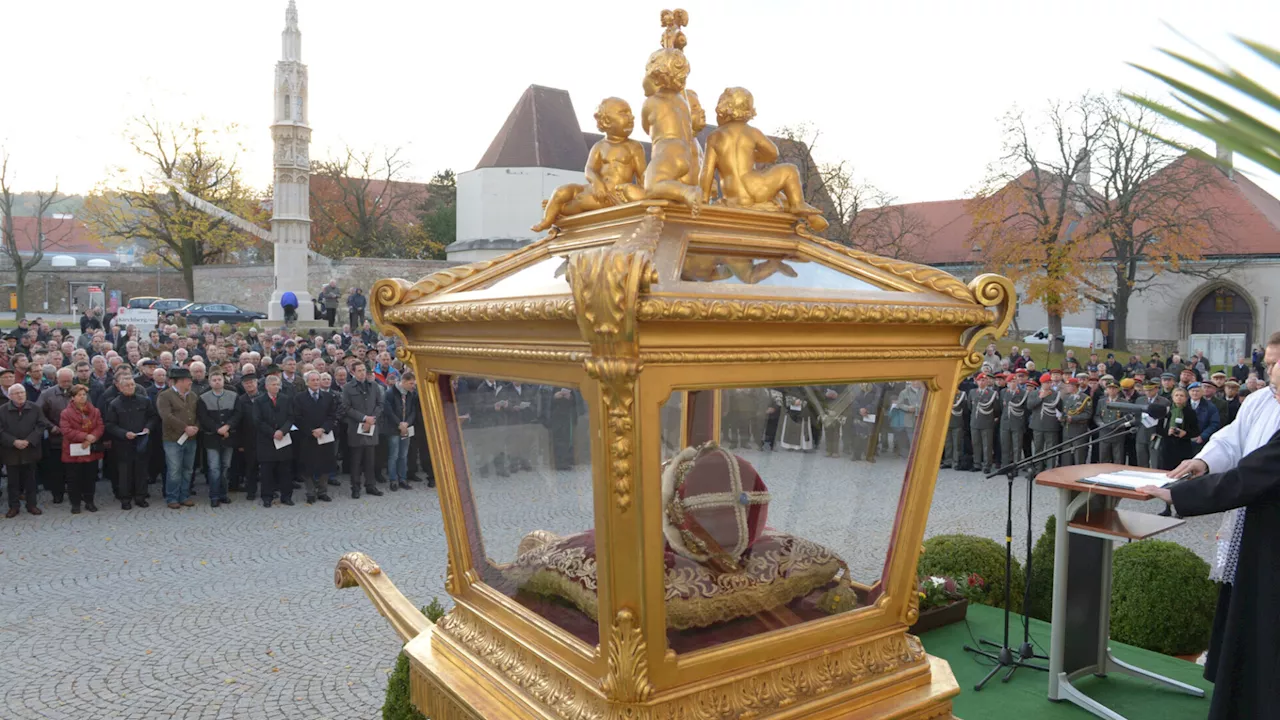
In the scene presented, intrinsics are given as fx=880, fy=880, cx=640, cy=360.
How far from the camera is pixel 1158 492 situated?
3395 millimetres

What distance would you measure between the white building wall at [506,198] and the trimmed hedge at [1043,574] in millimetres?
39581

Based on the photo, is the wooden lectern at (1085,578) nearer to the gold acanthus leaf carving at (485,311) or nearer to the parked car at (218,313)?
the gold acanthus leaf carving at (485,311)

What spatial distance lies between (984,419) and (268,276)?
118 ft

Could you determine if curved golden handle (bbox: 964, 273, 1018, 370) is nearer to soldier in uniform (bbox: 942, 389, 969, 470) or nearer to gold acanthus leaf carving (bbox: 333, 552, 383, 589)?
gold acanthus leaf carving (bbox: 333, 552, 383, 589)

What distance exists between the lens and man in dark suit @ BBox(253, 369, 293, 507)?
1102 cm

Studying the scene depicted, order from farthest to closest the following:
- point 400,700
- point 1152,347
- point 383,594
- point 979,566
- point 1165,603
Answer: point 1152,347, point 979,566, point 1165,603, point 400,700, point 383,594

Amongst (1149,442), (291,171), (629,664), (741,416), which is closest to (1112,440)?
(1149,442)

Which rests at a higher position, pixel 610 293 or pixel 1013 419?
pixel 610 293

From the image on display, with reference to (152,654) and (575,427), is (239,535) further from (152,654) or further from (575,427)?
(575,427)

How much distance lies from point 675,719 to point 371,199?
180ft

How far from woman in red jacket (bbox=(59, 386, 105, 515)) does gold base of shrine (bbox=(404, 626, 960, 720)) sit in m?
9.49

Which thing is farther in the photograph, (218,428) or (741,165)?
(218,428)

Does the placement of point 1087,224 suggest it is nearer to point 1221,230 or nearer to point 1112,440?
point 1221,230

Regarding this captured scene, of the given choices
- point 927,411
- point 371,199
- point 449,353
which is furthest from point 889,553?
point 371,199
